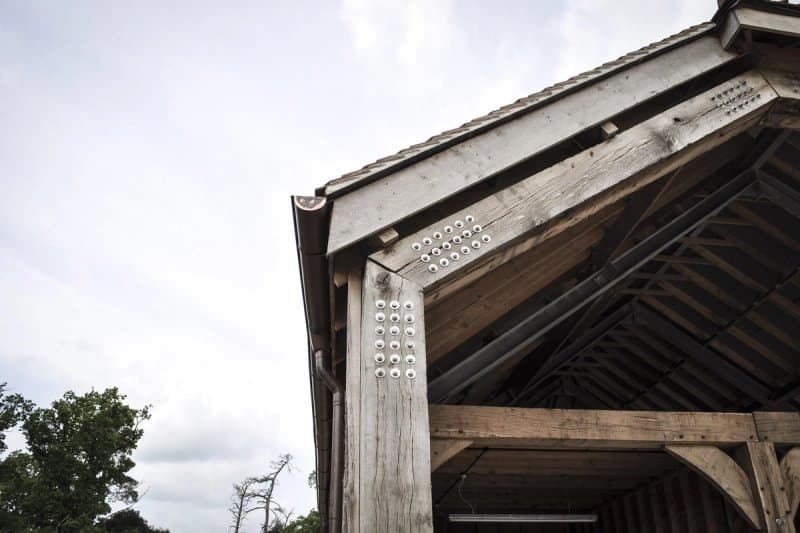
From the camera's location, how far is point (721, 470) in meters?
4.22

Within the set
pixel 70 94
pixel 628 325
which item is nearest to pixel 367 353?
pixel 628 325

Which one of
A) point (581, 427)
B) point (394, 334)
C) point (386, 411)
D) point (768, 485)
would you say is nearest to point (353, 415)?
point (386, 411)

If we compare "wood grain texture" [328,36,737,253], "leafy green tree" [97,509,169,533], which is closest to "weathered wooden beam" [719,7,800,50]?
"wood grain texture" [328,36,737,253]

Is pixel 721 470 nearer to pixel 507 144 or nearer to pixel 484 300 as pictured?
pixel 484 300

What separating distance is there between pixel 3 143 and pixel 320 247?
3010 cm

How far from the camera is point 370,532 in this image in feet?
7.92

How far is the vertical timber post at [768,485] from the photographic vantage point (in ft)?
13.3

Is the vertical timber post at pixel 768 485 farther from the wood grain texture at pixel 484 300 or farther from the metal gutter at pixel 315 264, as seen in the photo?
the metal gutter at pixel 315 264

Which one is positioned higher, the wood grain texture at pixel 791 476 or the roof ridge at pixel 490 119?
the roof ridge at pixel 490 119

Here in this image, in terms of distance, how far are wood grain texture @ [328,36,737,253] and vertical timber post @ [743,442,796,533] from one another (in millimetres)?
2567

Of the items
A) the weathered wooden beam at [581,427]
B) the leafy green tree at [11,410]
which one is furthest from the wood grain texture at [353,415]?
the leafy green tree at [11,410]

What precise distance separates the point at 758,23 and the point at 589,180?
1.67 meters

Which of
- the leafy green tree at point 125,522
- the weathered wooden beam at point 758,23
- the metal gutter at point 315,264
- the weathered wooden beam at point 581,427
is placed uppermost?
the weathered wooden beam at point 758,23

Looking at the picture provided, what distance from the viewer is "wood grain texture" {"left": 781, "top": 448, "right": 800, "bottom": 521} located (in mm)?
4234
